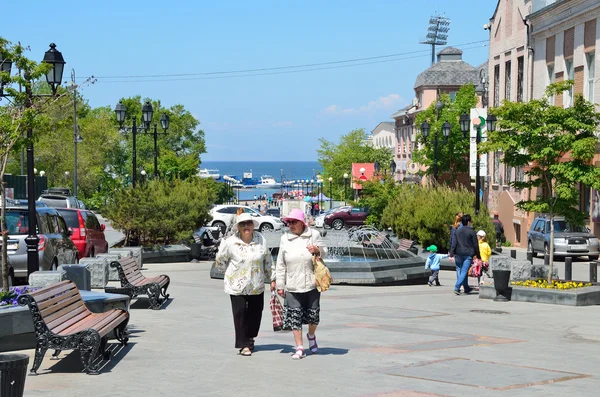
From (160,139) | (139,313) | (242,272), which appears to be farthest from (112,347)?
(160,139)

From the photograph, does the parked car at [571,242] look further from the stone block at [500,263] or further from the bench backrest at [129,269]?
the bench backrest at [129,269]

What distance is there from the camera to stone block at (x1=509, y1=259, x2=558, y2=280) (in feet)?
74.5

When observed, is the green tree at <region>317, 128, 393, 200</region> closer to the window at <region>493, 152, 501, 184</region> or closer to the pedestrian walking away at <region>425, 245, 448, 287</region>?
the window at <region>493, 152, 501, 184</region>

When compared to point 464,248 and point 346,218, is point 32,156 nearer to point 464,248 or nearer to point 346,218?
point 464,248

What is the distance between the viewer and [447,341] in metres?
13.8

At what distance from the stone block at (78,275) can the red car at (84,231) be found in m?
10.9

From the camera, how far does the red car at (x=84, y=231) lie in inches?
1061

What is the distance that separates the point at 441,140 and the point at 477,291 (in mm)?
43594

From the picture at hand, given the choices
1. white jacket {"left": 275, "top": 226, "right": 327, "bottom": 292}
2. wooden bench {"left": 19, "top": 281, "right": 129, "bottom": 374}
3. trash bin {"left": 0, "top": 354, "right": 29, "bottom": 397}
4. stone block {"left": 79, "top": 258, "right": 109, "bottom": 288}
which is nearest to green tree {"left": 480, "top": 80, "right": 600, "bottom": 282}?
stone block {"left": 79, "top": 258, "right": 109, "bottom": 288}

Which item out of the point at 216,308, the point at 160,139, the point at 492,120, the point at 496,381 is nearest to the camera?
the point at 496,381

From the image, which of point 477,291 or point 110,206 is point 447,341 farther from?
point 110,206

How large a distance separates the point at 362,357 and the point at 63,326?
358cm

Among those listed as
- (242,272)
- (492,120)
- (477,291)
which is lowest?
(477,291)

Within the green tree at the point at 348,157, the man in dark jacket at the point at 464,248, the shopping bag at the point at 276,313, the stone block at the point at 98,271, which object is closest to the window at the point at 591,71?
the man in dark jacket at the point at 464,248
